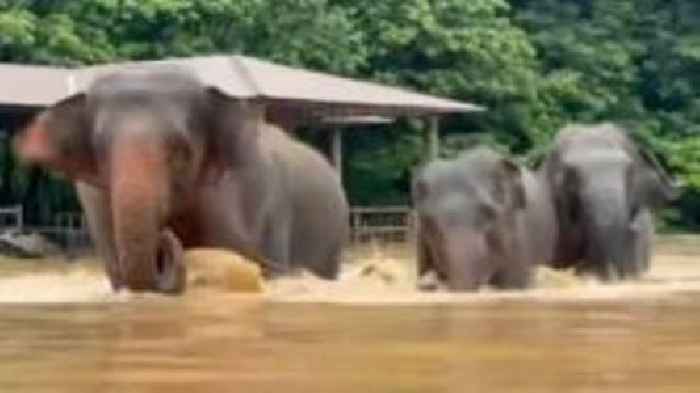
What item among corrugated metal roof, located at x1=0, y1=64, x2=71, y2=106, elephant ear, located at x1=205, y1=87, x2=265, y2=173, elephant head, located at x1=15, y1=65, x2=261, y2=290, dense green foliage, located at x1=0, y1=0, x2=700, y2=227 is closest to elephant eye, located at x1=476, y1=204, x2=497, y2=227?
elephant head, located at x1=15, y1=65, x2=261, y2=290

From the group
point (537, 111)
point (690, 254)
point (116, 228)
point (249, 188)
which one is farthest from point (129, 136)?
point (537, 111)

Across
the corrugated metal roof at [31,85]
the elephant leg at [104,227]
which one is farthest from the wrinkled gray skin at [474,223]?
the corrugated metal roof at [31,85]

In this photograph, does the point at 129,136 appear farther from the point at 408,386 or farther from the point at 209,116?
the point at 408,386

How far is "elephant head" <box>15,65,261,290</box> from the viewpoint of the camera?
9.65 metres

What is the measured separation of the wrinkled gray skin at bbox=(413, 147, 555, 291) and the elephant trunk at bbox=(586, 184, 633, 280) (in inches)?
36.4

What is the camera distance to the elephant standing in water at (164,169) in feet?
31.8

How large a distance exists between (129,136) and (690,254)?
17403 millimetres

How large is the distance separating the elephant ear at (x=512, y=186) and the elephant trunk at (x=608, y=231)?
1.35m

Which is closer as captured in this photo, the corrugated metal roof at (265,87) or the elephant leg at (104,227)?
the elephant leg at (104,227)

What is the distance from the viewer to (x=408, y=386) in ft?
13.8

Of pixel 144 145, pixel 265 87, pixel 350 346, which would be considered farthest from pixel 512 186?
pixel 265 87

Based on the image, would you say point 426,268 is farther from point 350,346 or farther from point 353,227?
point 353,227

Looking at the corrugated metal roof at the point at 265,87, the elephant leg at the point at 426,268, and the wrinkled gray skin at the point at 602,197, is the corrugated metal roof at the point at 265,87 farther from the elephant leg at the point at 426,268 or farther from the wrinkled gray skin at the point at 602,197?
the elephant leg at the point at 426,268

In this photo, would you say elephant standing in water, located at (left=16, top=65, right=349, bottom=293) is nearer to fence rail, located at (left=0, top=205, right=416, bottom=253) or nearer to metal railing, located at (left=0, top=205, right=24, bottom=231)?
fence rail, located at (left=0, top=205, right=416, bottom=253)
